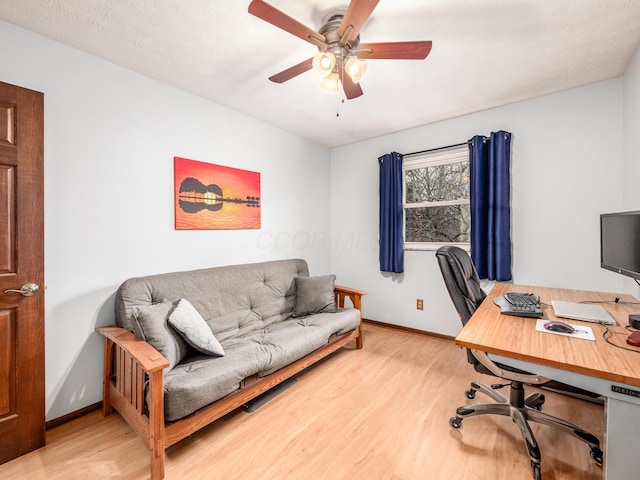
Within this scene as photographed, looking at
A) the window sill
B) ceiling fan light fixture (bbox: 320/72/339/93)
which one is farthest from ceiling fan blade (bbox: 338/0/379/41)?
the window sill

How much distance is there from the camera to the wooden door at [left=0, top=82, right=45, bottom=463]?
1.52m

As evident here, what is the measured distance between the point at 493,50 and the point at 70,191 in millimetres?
2927

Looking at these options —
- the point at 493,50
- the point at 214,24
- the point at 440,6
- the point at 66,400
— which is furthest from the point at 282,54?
the point at 66,400

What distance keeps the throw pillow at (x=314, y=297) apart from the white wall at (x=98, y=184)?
814 millimetres

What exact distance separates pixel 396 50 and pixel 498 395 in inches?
84.9

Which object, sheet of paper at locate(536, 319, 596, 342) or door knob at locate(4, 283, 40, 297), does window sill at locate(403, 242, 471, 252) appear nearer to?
sheet of paper at locate(536, 319, 596, 342)

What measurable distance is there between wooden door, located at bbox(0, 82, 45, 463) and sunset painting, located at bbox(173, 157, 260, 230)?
86 centimetres

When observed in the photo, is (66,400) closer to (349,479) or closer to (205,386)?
(205,386)

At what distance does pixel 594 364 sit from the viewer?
0.96 meters

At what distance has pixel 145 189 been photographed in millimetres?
2186

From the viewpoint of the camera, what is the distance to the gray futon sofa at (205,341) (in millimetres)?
1472

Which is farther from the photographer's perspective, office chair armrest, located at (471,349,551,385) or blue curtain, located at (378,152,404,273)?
blue curtain, located at (378,152,404,273)

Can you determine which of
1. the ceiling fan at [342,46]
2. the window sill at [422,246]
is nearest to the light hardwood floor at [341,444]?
the window sill at [422,246]

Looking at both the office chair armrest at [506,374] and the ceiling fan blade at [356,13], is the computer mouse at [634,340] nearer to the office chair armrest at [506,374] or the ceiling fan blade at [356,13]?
the office chair armrest at [506,374]
